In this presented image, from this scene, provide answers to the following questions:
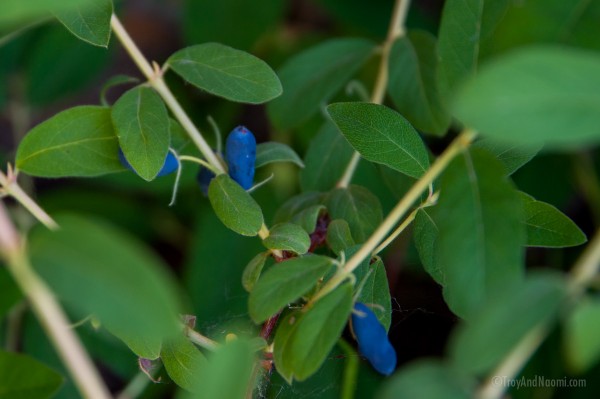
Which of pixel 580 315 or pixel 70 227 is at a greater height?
pixel 70 227

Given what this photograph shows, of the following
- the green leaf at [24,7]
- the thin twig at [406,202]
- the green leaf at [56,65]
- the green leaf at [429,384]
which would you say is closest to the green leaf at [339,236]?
the thin twig at [406,202]

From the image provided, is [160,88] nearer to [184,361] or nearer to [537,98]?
[184,361]

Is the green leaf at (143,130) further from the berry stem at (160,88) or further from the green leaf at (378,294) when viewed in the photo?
the green leaf at (378,294)

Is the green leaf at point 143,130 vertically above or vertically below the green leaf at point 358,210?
above

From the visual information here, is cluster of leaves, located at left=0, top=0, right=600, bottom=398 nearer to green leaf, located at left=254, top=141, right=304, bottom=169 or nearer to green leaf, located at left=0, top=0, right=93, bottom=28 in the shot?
green leaf, located at left=254, top=141, right=304, bottom=169

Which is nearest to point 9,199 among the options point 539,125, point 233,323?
point 233,323

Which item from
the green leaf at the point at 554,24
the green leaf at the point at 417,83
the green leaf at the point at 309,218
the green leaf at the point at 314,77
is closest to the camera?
the green leaf at the point at 554,24

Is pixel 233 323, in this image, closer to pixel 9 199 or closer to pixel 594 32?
pixel 594 32
